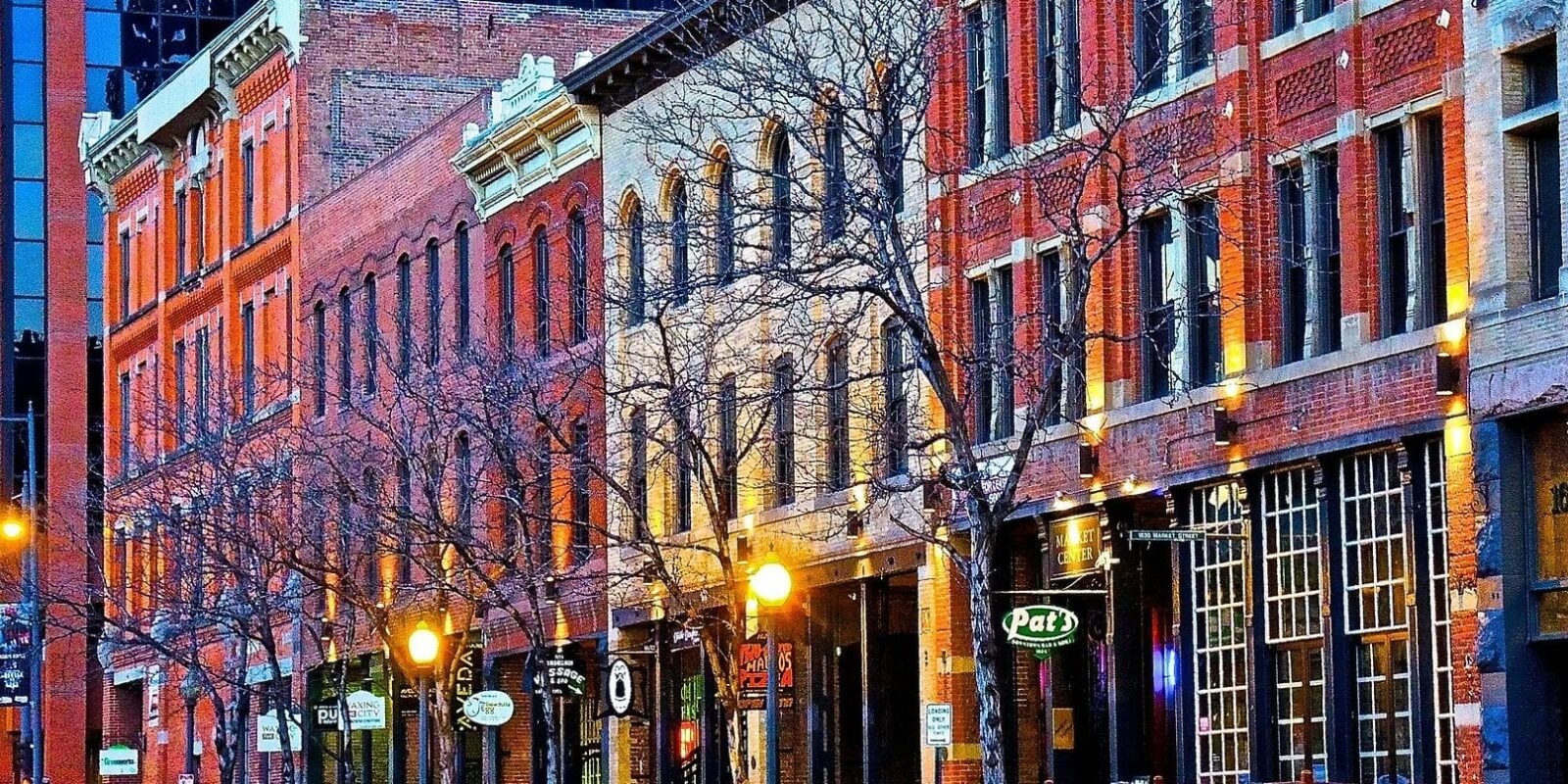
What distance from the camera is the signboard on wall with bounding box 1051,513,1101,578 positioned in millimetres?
35375

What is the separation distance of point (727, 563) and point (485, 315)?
17.9 meters

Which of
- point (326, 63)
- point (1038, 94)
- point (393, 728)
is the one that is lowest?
point (393, 728)

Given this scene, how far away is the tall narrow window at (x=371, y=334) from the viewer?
5401cm

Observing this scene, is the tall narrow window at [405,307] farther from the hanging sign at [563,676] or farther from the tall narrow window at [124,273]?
the tall narrow window at [124,273]

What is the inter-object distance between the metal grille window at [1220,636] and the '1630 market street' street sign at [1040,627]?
1439 millimetres

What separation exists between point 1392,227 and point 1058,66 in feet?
23.3

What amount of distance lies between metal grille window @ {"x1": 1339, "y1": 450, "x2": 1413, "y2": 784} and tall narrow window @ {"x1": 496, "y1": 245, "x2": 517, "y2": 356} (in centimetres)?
2450

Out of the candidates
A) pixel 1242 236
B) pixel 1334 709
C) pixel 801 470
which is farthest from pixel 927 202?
pixel 1334 709

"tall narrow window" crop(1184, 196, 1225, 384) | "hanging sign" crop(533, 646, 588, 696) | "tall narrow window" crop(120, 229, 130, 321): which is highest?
"tall narrow window" crop(120, 229, 130, 321)

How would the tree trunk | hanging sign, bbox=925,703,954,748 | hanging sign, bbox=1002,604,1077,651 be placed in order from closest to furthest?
the tree trunk → hanging sign, bbox=925,703,954,748 → hanging sign, bbox=1002,604,1077,651

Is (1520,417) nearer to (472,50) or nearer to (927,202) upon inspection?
(927,202)

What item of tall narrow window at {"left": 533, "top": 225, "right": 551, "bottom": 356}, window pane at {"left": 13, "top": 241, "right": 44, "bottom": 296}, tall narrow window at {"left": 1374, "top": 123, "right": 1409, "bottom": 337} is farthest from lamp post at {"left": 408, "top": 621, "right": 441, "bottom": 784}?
window pane at {"left": 13, "top": 241, "right": 44, "bottom": 296}

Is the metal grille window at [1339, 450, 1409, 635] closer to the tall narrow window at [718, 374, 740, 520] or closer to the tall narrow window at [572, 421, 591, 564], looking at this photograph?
the tall narrow window at [718, 374, 740, 520]

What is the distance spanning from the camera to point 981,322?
38.5 m
